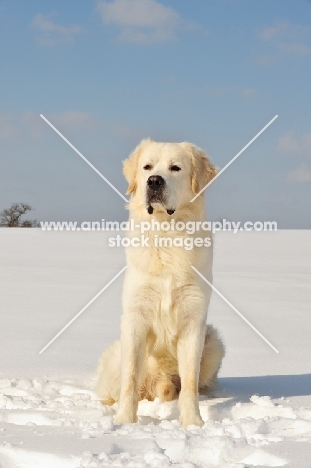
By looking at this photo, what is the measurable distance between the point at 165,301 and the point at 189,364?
0.43 meters

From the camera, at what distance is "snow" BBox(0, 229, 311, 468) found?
7.91 feet

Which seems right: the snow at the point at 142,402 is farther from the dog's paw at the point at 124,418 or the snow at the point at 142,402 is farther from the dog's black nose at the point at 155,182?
the dog's black nose at the point at 155,182

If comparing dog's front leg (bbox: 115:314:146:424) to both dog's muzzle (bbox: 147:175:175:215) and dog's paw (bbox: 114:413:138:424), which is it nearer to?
dog's paw (bbox: 114:413:138:424)

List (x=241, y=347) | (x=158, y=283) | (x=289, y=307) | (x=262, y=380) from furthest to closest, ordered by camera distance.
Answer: (x=289, y=307) < (x=241, y=347) < (x=262, y=380) < (x=158, y=283)

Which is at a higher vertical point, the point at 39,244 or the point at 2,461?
the point at 39,244

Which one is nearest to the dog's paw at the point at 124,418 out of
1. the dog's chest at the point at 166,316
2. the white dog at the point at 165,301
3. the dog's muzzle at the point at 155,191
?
the white dog at the point at 165,301

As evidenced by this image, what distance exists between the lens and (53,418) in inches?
128

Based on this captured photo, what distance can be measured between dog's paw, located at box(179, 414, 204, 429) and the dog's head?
4.47 feet

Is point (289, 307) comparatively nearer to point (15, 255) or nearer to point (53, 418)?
point (53, 418)

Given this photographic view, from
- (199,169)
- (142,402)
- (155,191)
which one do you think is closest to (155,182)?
(155,191)

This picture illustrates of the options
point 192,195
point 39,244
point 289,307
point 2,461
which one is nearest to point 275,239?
point 39,244

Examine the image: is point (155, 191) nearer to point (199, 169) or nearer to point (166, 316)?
point (199, 169)

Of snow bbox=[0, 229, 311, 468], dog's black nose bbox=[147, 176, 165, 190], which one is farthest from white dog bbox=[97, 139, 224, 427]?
snow bbox=[0, 229, 311, 468]

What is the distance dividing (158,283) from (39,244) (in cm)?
1629
